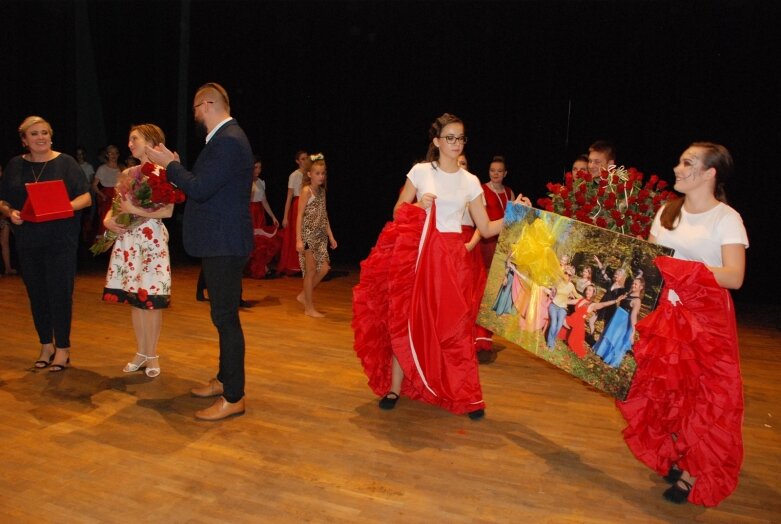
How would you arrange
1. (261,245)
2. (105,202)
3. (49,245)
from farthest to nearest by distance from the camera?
1. (105,202)
2. (261,245)
3. (49,245)

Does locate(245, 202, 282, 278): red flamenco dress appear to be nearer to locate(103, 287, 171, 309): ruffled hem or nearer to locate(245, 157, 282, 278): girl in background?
locate(245, 157, 282, 278): girl in background

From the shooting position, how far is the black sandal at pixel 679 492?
9.00ft

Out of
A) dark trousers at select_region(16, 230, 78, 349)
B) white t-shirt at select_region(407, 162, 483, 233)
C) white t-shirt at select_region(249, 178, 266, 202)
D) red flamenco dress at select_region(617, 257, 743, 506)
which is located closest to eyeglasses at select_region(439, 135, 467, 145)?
white t-shirt at select_region(407, 162, 483, 233)

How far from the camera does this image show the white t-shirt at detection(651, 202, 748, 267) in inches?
100

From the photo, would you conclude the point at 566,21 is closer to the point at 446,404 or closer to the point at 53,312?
the point at 446,404

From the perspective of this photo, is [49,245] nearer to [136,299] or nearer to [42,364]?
[136,299]

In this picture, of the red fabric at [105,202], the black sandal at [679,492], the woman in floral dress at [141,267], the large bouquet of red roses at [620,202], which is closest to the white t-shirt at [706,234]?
the large bouquet of red roses at [620,202]

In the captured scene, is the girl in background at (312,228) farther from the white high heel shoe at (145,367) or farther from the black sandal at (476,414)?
the black sandal at (476,414)

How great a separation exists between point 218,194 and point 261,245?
446cm

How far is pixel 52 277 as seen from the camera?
394 cm

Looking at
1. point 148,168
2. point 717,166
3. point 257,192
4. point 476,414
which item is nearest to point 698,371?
point 717,166

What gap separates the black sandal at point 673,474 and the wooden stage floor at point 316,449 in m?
0.07

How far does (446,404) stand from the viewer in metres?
3.56

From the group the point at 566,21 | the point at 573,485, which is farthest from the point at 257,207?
the point at 573,485
